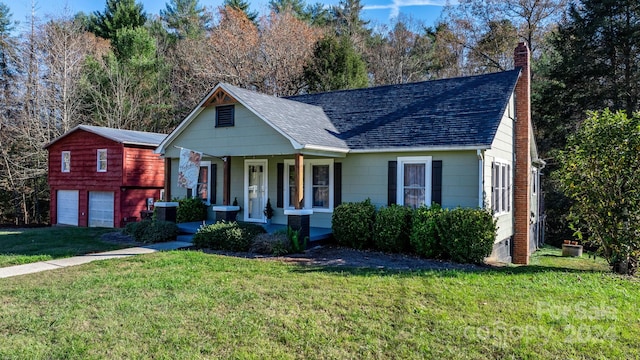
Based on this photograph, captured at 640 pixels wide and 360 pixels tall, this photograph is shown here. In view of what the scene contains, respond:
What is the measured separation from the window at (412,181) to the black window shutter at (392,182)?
0.10m

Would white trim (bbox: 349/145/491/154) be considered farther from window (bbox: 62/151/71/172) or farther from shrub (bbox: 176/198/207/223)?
window (bbox: 62/151/71/172)

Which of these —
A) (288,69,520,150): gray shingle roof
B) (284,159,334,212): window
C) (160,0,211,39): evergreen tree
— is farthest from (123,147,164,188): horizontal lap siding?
(160,0,211,39): evergreen tree

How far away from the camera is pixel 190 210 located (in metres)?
14.7

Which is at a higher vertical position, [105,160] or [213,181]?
[105,160]

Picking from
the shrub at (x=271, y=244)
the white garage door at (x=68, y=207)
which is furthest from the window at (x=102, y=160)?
the shrub at (x=271, y=244)

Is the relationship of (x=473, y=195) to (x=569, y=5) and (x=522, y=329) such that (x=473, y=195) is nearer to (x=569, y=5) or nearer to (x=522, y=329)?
(x=522, y=329)

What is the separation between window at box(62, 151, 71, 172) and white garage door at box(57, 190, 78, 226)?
3.64 feet

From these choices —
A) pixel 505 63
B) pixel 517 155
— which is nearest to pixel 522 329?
pixel 517 155

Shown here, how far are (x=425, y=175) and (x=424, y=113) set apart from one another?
7.65ft

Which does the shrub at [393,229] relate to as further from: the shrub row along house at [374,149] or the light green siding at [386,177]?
the light green siding at [386,177]

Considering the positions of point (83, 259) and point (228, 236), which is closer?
point (83, 259)

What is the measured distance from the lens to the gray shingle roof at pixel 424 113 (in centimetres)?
1123

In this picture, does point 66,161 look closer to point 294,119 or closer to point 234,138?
point 234,138

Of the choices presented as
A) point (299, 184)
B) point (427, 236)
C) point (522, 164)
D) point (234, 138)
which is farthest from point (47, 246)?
point (522, 164)
